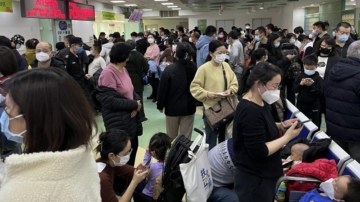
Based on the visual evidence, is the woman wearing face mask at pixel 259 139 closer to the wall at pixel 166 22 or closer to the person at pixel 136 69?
the person at pixel 136 69

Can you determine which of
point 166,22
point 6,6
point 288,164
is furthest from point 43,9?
A: point 166,22

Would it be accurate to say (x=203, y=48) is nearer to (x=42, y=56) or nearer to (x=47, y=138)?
(x=42, y=56)

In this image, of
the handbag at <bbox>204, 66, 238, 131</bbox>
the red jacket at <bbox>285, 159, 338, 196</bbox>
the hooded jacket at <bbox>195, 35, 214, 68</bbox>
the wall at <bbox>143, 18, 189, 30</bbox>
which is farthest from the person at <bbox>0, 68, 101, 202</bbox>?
the wall at <bbox>143, 18, 189, 30</bbox>

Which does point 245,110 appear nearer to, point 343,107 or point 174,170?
point 174,170

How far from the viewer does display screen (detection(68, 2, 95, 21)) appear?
32.6 feet

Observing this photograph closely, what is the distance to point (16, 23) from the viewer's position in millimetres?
8117

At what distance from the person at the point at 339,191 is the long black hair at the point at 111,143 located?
1252 millimetres

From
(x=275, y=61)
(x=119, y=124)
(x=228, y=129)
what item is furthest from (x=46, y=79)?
(x=275, y=61)

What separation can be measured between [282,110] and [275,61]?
207cm

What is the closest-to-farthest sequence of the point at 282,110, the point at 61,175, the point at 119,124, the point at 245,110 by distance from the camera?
the point at 61,175 → the point at 245,110 → the point at 119,124 → the point at 282,110

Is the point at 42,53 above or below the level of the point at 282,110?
above

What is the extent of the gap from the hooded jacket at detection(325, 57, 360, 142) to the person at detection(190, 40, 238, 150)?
997 mm

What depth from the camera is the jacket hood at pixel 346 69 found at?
8.63 ft

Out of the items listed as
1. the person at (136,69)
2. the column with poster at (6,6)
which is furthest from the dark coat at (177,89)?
the column with poster at (6,6)
